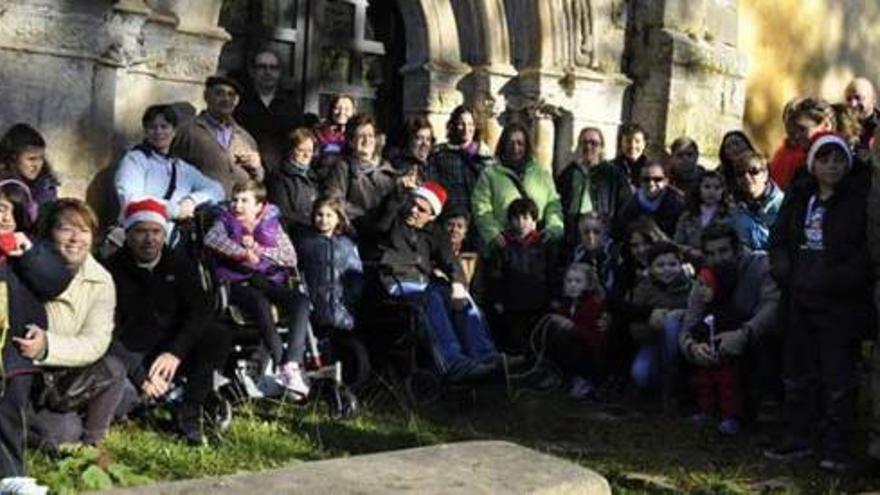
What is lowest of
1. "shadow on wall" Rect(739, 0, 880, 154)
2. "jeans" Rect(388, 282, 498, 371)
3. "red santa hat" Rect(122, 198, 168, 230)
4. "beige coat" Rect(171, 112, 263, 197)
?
"jeans" Rect(388, 282, 498, 371)

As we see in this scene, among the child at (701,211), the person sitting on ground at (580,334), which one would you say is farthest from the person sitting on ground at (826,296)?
the person sitting on ground at (580,334)

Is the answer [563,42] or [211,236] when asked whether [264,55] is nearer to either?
[211,236]

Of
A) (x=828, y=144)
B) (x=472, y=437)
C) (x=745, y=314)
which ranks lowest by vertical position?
(x=472, y=437)

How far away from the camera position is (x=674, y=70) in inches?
357

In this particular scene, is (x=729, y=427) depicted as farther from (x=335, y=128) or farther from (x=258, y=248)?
(x=335, y=128)

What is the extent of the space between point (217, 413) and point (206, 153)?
63.9 inches

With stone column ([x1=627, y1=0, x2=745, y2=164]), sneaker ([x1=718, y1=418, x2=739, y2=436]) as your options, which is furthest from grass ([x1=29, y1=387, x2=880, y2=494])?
stone column ([x1=627, y1=0, x2=745, y2=164])

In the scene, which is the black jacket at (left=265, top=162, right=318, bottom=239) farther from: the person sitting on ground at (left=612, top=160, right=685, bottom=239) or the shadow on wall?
the shadow on wall

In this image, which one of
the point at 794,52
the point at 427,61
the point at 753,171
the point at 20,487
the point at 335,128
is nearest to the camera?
the point at 20,487

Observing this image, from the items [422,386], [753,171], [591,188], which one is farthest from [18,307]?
[591,188]

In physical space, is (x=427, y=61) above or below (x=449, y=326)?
above

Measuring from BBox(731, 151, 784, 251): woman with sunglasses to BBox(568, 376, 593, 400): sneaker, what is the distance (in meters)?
1.14

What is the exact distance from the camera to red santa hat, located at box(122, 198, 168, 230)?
5172 millimetres

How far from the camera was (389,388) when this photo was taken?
6109 millimetres
